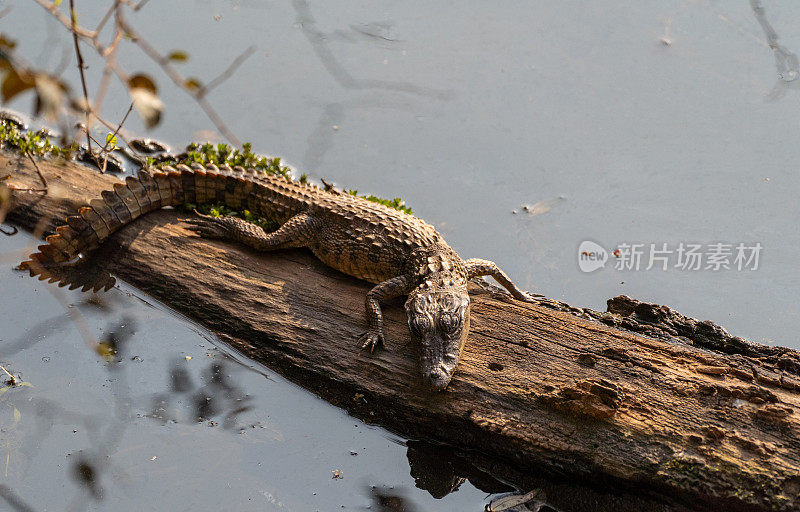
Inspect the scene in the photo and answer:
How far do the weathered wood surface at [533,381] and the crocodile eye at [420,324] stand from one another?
0.15m

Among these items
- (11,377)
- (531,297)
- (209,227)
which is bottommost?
(11,377)

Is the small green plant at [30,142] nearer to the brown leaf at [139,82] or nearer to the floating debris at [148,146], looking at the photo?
the floating debris at [148,146]

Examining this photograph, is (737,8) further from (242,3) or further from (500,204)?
(242,3)

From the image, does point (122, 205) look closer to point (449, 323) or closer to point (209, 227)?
point (209, 227)

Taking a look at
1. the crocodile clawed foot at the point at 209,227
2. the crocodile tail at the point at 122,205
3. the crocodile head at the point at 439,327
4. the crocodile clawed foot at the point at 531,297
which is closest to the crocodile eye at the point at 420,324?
the crocodile head at the point at 439,327

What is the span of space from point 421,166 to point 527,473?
3.51 metres

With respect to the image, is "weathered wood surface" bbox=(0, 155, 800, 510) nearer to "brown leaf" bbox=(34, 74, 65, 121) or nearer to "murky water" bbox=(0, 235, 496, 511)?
"murky water" bbox=(0, 235, 496, 511)

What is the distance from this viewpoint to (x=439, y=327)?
14.5 feet

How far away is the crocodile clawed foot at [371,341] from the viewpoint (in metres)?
4.57

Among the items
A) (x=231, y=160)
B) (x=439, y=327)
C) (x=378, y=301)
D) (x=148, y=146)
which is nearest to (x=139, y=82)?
(x=439, y=327)

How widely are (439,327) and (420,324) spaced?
0.13 m

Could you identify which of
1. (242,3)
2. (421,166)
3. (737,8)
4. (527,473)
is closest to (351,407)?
(527,473)

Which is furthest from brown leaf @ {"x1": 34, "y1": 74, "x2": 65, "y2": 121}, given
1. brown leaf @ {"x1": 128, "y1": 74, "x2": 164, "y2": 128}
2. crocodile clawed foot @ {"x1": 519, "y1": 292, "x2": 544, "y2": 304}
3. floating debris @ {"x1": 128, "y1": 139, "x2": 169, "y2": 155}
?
floating debris @ {"x1": 128, "y1": 139, "x2": 169, "y2": 155}

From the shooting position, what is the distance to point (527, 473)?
414cm
